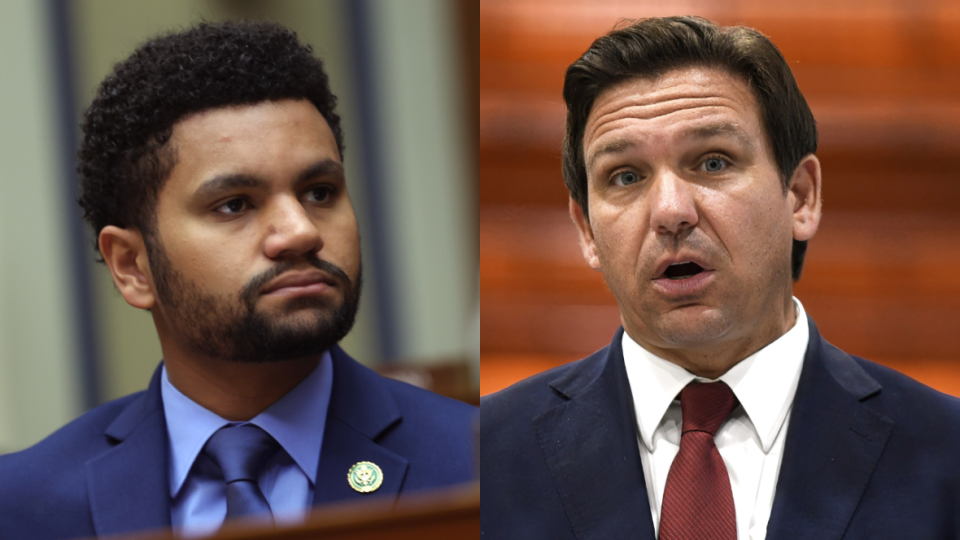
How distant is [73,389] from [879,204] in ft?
4.04

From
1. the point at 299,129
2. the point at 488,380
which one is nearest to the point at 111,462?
the point at 299,129

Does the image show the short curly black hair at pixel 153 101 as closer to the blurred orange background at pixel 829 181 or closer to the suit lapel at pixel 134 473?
the suit lapel at pixel 134 473

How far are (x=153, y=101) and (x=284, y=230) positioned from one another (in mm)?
203

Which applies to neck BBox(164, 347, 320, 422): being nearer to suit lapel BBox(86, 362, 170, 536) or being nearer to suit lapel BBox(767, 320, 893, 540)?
suit lapel BBox(86, 362, 170, 536)

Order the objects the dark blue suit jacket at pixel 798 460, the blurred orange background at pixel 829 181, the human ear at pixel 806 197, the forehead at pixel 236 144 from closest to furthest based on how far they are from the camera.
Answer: the forehead at pixel 236 144 < the dark blue suit jacket at pixel 798 460 < the human ear at pixel 806 197 < the blurred orange background at pixel 829 181

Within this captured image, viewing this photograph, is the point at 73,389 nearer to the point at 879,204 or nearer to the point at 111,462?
the point at 111,462

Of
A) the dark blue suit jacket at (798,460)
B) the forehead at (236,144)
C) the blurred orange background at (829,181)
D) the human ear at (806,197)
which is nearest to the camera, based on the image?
the forehead at (236,144)

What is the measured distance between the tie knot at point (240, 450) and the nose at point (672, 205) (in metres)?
0.56

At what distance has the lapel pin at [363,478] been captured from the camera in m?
1.02

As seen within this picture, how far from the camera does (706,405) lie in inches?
44.9

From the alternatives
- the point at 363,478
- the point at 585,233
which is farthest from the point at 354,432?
the point at 585,233

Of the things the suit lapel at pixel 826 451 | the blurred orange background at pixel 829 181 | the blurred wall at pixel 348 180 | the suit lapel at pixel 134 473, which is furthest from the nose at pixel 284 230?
the suit lapel at pixel 826 451

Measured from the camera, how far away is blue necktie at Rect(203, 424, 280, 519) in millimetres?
975

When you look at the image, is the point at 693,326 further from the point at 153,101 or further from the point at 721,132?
the point at 153,101
